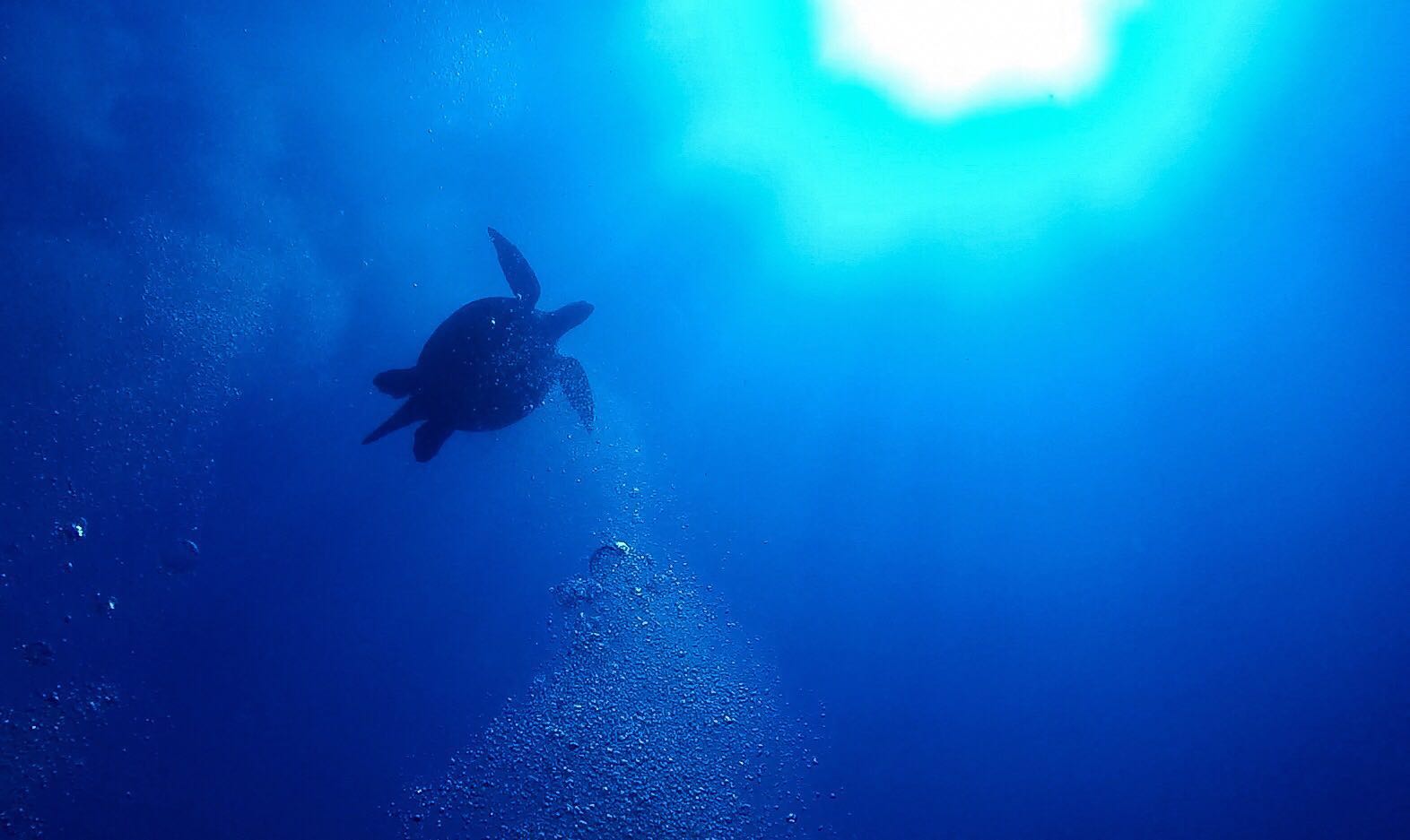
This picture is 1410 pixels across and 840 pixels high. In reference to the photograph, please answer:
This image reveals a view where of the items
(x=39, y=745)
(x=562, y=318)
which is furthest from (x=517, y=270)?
(x=39, y=745)

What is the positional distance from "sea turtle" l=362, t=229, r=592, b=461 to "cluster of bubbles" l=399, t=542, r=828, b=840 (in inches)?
119

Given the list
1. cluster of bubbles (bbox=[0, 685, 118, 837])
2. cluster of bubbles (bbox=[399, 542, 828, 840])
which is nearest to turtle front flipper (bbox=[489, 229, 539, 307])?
cluster of bubbles (bbox=[399, 542, 828, 840])

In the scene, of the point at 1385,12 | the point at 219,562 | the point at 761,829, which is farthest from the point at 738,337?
the point at 1385,12

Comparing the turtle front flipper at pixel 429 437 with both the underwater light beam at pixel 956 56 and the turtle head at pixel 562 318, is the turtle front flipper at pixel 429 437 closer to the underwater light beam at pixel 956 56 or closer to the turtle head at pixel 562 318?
the turtle head at pixel 562 318

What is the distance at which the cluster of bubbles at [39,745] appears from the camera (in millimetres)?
4883

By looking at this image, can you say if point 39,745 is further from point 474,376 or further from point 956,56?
point 956,56

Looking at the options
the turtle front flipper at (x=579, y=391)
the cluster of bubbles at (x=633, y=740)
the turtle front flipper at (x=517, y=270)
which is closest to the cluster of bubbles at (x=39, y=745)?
the cluster of bubbles at (x=633, y=740)

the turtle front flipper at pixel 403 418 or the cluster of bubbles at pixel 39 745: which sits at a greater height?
Answer: the turtle front flipper at pixel 403 418

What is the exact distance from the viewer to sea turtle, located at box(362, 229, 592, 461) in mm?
4023

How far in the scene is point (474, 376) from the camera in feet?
13.3

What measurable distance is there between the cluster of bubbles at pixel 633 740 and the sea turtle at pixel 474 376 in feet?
9.89

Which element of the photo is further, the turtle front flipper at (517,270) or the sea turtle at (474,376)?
the turtle front flipper at (517,270)

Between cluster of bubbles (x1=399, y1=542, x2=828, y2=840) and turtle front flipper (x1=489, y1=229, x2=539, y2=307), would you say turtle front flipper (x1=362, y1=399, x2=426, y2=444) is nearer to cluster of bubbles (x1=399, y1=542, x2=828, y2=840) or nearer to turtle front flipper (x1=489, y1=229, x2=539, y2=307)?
turtle front flipper (x1=489, y1=229, x2=539, y2=307)

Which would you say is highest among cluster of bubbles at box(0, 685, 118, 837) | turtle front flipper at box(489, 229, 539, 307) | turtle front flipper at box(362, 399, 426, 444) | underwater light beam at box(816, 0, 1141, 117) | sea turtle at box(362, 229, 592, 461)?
underwater light beam at box(816, 0, 1141, 117)
